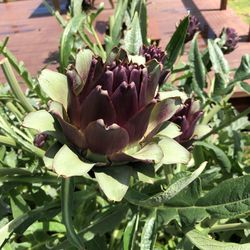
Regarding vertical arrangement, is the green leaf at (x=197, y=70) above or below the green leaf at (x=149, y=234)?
above

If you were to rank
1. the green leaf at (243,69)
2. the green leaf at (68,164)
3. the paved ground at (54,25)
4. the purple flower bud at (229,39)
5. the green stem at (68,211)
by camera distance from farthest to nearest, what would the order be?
the paved ground at (54,25)
the purple flower bud at (229,39)
the green leaf at (243,69)
the green stem at (68,211)
the green leaf at (68,164)

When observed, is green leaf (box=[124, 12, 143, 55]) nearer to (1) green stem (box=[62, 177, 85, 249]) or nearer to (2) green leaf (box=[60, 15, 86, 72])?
(2) green leaf (box=[60, 15, 86, 72])

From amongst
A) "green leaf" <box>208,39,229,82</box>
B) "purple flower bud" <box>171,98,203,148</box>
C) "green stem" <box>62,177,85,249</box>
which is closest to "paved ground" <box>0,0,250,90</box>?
"green leaf" <box>208,39,229,82</box>

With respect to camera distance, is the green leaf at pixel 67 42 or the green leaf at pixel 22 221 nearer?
the green leaf at pixel 22 221

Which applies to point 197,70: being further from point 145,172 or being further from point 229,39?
point 145,172

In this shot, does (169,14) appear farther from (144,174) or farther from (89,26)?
(144,174)

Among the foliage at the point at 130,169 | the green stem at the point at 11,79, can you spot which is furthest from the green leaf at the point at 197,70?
the green stem at the point at 11,79

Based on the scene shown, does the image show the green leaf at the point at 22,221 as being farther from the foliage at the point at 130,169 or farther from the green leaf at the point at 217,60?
the green leaf at the point at 217,60
